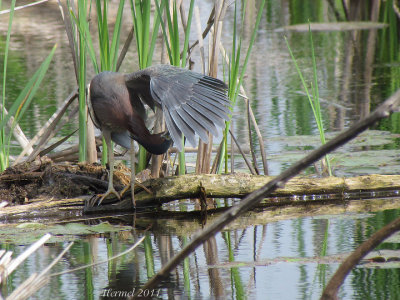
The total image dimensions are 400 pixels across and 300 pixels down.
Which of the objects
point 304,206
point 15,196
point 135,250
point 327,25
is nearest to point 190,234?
point 135,250

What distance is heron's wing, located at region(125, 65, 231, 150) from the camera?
353 cm

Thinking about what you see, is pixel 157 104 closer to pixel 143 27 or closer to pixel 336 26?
pixel 143 27

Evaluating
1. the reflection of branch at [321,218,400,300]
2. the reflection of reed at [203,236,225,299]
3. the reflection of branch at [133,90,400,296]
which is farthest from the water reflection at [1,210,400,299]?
the reflection of branch at [133,90,400,296]

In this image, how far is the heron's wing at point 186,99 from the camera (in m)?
3.53

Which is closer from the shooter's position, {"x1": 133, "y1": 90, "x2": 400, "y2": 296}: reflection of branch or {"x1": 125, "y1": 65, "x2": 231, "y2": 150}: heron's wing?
{"x1": 133, "y1": 90, "x2": 400, "y2": 296}: reflection of branch

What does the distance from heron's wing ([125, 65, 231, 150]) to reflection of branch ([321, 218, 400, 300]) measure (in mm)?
1424

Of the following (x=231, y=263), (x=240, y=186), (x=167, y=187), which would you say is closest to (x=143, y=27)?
(x=167, y=187)

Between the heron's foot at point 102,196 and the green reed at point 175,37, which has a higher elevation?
the green reed at point 175,37

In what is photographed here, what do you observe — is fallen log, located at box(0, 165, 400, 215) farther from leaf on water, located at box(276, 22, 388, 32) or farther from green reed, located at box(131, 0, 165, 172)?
leaf on water, located at box(276, 22, 388, 32)

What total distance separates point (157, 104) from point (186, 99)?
0.27m

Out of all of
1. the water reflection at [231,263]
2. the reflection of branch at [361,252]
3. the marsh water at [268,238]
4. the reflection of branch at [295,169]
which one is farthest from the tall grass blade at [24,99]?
the reflection of branch at [361,252]

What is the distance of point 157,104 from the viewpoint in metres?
3.88

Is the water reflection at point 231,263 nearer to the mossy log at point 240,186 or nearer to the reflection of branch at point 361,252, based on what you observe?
the mossy log at point 240,186

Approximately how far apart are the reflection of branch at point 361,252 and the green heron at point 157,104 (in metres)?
1.47
